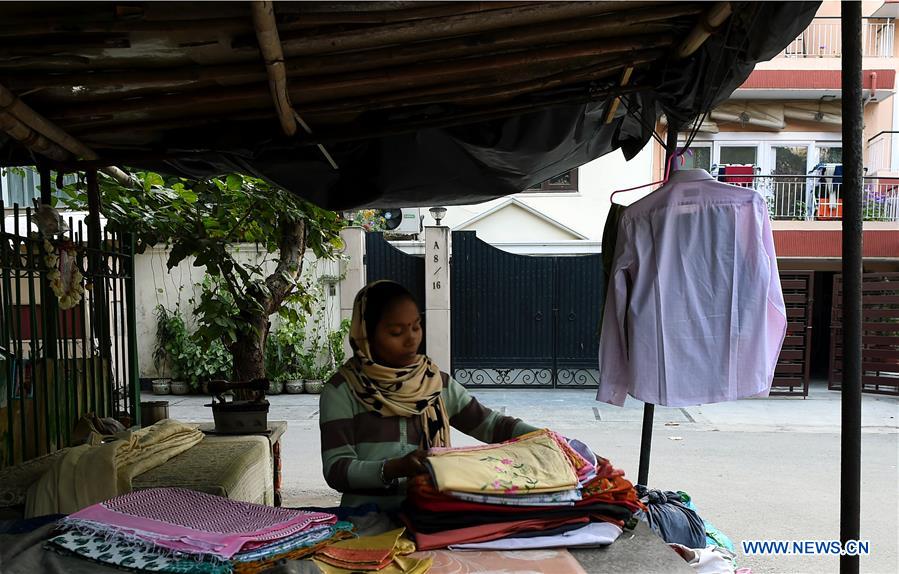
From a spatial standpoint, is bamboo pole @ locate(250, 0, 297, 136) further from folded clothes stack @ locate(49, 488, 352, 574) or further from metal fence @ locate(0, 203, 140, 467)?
metal fence @ locate(0, 203, 140, 467)

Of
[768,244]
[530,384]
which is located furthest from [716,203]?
[530,384]

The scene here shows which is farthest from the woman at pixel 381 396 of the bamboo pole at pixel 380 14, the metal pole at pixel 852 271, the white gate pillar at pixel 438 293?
the white gate pillar at pixel 438 293

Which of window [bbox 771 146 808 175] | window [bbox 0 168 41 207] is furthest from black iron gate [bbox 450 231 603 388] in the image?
window [bbox 0 168 41 207]

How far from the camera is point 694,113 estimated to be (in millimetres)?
2486

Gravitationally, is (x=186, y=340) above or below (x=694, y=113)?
below

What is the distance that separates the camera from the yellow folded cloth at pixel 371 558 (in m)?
1.46

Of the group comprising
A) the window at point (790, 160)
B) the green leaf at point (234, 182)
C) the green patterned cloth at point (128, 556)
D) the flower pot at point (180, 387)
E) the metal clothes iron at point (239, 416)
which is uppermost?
the window at point (790, 160)

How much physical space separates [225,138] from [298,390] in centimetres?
791

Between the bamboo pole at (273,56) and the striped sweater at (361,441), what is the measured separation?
895 millimetres

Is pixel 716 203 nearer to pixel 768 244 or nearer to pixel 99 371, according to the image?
pixel 768 244

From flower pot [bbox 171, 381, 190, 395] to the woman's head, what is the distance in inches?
345

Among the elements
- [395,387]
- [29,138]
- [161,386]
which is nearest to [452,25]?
[395,387]

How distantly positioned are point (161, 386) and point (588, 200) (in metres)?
7.93

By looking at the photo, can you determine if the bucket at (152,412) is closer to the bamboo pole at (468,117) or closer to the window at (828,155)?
the bamboo pole at (468,117)
